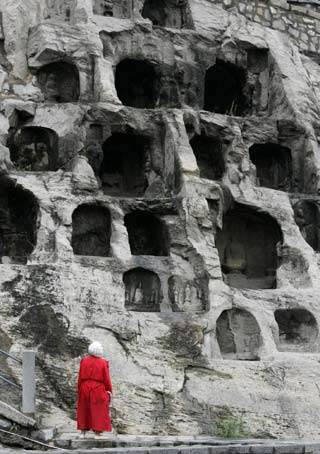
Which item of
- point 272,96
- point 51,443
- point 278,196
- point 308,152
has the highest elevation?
point 272,96

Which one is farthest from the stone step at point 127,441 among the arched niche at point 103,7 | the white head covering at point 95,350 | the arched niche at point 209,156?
the arched niche at point 103,7

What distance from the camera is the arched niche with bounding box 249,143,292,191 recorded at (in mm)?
19562

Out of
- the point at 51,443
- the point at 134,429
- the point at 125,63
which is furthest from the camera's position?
the point at 125,63

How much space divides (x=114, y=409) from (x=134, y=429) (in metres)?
0.38

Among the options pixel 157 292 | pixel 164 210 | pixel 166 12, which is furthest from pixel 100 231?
pixel 166 12

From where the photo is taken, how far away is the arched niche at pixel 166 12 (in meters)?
22.0

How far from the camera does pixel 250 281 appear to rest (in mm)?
18141

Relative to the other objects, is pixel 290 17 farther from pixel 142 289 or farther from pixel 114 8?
pixel 142 289

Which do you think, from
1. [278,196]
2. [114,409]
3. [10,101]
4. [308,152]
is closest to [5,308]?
[114,409]

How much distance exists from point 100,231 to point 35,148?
2.39m

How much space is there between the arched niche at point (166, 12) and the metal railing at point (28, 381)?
37.7 feet

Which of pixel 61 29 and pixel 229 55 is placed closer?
pixel 61 29

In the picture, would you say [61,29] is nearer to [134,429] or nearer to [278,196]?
[278,196]

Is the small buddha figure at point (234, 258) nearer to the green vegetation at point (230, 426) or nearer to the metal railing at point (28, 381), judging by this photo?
the green vegetation at point (230, 426)
